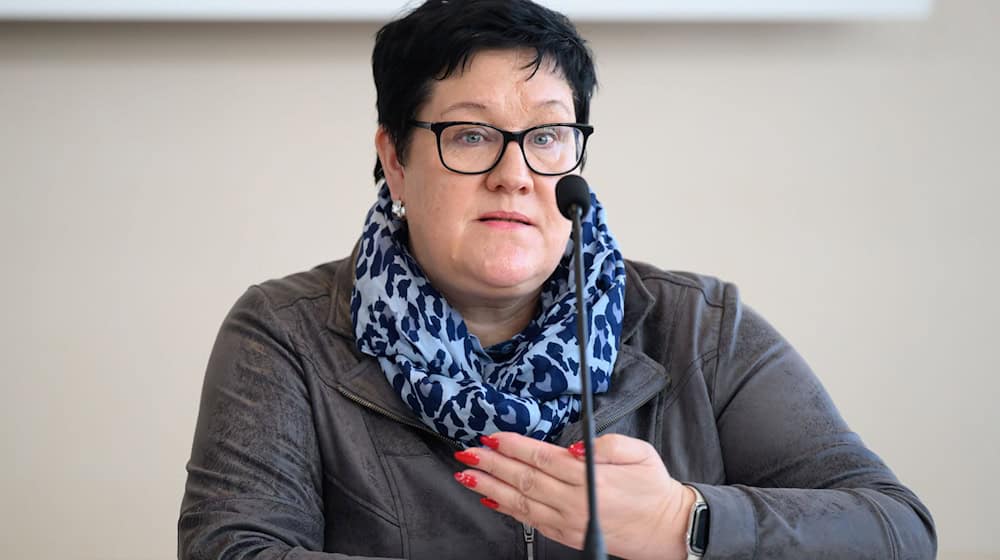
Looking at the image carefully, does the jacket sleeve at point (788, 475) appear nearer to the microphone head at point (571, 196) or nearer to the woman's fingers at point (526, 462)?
the woman's fingers at point (526, 462)

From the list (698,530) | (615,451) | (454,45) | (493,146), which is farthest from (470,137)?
(698,530)

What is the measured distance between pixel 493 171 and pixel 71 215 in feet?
5.01


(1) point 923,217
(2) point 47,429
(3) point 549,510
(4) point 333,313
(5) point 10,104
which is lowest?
(2) point 47,429

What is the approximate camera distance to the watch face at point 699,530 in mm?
1435

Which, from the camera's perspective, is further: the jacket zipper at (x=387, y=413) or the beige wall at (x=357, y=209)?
the beige wall at (x=357, y=209)

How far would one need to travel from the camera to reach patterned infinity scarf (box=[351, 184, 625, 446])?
1639 mm

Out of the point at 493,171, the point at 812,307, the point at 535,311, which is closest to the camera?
the point at 493,171

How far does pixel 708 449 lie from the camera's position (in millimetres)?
1757

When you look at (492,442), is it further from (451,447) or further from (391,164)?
(391,164)

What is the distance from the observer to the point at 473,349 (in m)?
1.77

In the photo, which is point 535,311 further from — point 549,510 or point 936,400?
point 936,400

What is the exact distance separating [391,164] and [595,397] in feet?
1.68

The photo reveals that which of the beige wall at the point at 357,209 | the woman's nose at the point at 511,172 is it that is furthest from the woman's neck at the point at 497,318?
the beige wall at the point at 357,209

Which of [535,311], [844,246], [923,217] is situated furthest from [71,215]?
[923,217]
